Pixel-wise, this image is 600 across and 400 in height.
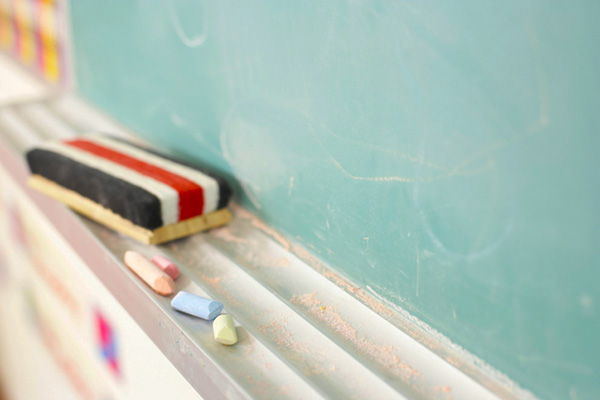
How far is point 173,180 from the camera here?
3.39ft

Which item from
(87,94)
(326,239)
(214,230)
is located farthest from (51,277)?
(326,239)

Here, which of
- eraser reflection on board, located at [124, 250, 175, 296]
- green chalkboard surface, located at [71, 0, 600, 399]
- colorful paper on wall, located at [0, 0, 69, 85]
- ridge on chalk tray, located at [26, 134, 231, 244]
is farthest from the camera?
colorful paper on wall, located at [0, 0, 69, 85]

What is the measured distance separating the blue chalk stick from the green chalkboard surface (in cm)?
21

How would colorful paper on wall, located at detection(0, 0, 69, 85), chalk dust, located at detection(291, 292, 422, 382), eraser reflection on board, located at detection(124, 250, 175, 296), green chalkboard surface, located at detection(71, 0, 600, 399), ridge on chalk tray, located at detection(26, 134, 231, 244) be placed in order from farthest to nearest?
colorful paper on wall, located at detection(0, 0, 69, 85)
ridge on chalk tray, located at detection(26, 134, 231, 244)
eraser reflection on board, located at detection(124, 250, 175, 296)
chalk dust, located at detection(291, 292, 422, 382)
green chalkboard surface, located at detection(71, 0, 600, 399)

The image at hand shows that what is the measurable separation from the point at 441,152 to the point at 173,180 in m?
0.55

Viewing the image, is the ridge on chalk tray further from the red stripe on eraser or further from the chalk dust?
the chalk dust

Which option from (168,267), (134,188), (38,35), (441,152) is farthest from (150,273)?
(38,35)

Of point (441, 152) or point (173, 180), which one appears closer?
point (441, 152)

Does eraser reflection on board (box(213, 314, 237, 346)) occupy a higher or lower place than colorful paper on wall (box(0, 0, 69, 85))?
lower

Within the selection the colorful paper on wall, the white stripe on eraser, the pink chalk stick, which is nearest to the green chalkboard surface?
the white stripe on eraser

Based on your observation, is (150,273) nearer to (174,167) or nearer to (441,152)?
(174,167)

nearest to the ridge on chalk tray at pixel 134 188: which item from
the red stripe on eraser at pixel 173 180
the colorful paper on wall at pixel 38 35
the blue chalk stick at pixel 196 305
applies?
the red stripe on eraser at pixel 173 180

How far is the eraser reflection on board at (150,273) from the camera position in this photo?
0.88m

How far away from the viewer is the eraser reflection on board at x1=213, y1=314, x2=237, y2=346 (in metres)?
0.77
